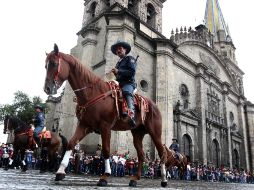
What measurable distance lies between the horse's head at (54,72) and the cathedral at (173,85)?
14396 mm

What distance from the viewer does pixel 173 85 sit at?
27141 millimetres

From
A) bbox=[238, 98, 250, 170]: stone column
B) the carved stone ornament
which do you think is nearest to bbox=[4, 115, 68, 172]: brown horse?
the carved stone ornament

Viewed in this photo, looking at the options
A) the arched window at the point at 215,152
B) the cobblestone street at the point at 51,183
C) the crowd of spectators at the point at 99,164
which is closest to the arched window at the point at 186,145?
the arched window at the point at 215,152

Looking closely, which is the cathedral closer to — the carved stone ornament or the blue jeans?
the carved stone ornament

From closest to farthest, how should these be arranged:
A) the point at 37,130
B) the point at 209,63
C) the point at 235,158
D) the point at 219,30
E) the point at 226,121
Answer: the point at 37,130
the point at 226,121
the point at 209,63
the point at 235,158
the point at 219,30

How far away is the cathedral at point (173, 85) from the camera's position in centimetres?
2317

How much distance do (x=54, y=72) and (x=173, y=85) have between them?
76.1 ft

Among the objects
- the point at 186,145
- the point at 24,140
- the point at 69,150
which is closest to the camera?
the point at 69,150

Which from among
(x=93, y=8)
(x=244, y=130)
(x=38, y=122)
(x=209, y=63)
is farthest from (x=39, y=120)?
(x=244, y=130)

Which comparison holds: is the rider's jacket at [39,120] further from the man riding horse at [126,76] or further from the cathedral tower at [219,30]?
the cathedral tower at [219,30]

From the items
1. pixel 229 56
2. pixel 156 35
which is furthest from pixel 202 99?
pixel 229 56

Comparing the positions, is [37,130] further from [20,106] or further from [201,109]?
[20,106]

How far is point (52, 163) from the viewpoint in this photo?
1223cm

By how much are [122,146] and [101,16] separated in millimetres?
14310
